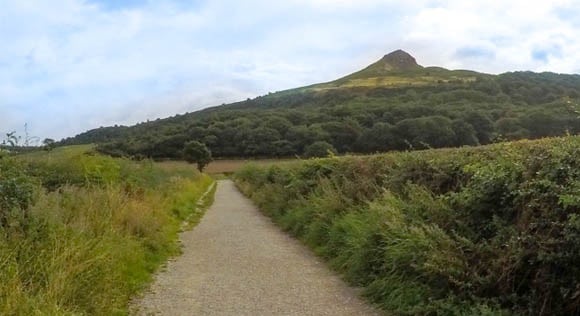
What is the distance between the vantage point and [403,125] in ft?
84.5

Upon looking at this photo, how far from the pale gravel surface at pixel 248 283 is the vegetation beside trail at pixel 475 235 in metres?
0.49

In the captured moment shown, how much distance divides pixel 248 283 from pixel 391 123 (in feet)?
73.5

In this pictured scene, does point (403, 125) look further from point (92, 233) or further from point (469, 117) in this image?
point (92, 233)

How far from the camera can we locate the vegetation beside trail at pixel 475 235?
16.8 feet

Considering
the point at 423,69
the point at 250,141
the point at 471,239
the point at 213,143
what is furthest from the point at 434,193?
the point at 423,69

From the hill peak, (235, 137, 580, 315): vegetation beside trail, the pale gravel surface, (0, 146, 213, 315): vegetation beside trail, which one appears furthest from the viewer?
the hill peak

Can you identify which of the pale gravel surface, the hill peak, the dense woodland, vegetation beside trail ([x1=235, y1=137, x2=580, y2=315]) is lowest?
the pale gravel surface

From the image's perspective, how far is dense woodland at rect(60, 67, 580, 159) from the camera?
16.6 meters

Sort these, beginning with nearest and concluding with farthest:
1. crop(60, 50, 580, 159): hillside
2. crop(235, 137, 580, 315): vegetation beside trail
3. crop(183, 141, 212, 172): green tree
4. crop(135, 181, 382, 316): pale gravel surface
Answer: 1. crop(235, 137, 580, 315): vegetation beside trail
2. crop(135, 181, 382, 316): pale gravel surface
3. crop(60, 50, 580, 159): hillside
4. crop(183, 141, 212, 172): green tree

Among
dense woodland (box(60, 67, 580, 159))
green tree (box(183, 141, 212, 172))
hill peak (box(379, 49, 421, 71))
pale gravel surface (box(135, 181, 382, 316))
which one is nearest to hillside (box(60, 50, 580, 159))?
dense woodland (box(60, 67, 580, 159))

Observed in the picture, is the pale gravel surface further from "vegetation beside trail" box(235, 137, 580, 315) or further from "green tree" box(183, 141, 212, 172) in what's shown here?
"green tree" box(183, 141, 212, 172)

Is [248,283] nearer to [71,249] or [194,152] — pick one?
[71,249]

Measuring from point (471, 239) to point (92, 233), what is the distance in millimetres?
5567

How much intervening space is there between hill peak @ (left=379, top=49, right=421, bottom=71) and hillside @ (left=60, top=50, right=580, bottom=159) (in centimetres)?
4883
